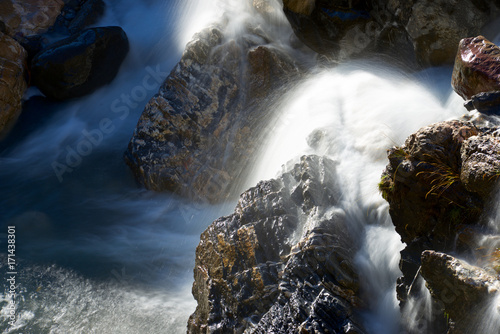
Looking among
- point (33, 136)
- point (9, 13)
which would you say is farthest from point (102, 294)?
point (9, 13)

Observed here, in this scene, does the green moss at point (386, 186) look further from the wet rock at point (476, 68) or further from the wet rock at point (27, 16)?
the wet rock at point (27, 16)

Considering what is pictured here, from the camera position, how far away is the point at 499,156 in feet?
8.50

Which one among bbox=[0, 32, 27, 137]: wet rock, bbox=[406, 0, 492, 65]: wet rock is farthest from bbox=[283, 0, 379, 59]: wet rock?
bbox=[0, 32, 27, 137]: wet rock

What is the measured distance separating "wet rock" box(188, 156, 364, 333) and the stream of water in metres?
0.24

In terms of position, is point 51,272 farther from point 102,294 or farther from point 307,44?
point 307,44

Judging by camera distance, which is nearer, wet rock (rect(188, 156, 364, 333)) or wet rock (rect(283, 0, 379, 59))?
wet rock (rect(188, 156, 364, 333))

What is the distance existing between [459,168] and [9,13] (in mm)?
10916

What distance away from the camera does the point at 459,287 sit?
2596 mm

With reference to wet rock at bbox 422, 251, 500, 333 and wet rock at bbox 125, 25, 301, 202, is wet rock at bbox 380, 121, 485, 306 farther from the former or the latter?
wet rock at bbox 125, 25, 301, 202

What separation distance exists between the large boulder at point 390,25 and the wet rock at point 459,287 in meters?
3.94

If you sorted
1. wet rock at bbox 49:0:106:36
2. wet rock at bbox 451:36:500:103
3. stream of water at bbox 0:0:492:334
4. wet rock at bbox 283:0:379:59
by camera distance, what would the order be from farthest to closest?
wet rock at bbox 49:0:106:36
wet rock at bbox 283:0:379:59
stream of water at bbox 0:0:492:334
wet rock at bbox 451:36:500:103

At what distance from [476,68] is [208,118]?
4417mm

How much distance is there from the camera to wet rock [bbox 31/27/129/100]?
8.98m

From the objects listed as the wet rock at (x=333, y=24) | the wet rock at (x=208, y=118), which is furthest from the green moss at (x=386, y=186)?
the wet rock at (x=333, y=24)
